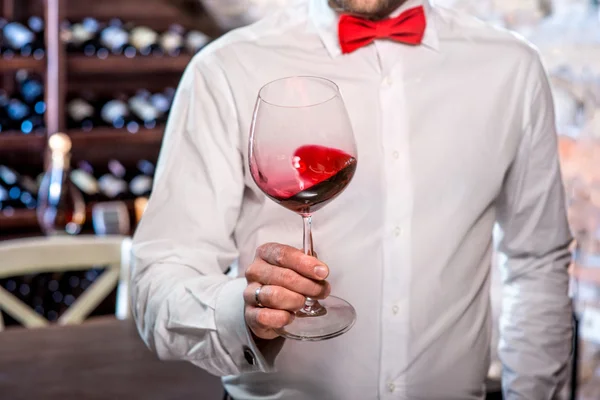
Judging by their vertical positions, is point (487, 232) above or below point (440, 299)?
above

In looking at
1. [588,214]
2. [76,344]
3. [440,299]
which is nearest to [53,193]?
[76,344]

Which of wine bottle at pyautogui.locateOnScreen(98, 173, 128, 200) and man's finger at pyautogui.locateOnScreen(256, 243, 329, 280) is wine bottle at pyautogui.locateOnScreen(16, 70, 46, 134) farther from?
man's finger at pyautogui.locateOnScreen(256, 243, 329, 280)

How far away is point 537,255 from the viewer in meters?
1.49

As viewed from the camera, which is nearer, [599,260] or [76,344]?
[76,344]

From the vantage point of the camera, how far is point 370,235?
1337 millimetres

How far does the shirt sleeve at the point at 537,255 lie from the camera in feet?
4.74

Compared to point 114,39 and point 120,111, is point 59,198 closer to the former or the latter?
point 120,111

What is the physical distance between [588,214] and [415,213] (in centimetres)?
154

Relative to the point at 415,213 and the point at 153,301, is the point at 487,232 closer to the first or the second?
the point at 415,213

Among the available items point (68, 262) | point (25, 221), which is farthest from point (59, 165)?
point (68, 262)

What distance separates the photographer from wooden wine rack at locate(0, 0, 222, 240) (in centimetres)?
366

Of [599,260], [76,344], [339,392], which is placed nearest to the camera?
[339,392]

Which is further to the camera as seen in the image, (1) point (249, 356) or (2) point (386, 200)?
(2) point (386, 200)

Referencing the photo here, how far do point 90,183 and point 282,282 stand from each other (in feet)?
10.1
